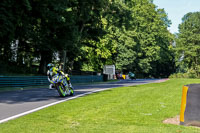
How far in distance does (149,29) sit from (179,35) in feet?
57.2

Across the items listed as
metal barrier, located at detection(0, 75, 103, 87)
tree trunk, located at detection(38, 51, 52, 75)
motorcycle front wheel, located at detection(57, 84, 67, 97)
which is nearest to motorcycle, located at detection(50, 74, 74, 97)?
motorcycle front wheel, located at detection(57, 84, 67, 97)

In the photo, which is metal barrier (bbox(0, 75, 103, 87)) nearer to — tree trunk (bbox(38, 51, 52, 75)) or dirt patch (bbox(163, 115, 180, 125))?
tree trunk (bbox(38, 51, 52, 75))

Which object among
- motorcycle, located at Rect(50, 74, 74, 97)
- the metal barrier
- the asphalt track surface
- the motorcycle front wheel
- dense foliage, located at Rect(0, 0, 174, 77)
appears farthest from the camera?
dense foliage, located at Rect(0, 0, 174, 77)

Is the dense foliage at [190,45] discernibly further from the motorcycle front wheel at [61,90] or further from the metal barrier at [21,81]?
the motorcycle front wheel at [61,90]

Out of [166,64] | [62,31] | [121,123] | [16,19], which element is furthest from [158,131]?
[166,64]

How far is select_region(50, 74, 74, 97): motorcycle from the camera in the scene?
1388 cm

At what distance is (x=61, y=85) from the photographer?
571 inches

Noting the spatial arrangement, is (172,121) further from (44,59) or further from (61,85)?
(44,59)

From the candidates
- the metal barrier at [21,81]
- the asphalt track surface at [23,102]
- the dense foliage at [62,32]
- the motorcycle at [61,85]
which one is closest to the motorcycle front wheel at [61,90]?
the motorcycle at [61,85]

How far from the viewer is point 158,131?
6.17m

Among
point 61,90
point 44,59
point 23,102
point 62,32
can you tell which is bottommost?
point 23,102

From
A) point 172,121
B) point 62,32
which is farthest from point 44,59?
point 172,121

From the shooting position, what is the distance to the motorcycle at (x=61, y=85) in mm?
13883

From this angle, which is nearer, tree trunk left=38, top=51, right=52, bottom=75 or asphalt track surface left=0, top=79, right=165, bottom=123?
asphalt track surface left=0, top=79, right=165, bottom=123
